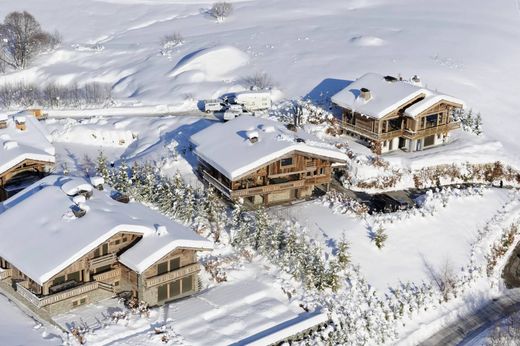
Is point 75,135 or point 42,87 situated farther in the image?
point 42,87

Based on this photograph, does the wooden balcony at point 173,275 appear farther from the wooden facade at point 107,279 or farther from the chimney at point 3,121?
the chimney at point 3,121

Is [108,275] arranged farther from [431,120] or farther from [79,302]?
[431,120]

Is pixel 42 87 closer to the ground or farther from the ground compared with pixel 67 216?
closer to the ground

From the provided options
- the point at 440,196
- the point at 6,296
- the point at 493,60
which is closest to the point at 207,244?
the point at 6,296

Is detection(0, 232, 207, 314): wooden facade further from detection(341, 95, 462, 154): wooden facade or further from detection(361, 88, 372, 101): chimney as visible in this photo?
detection(361, 88, 372, 101): chimney

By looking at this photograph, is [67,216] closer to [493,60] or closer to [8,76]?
[8,76]

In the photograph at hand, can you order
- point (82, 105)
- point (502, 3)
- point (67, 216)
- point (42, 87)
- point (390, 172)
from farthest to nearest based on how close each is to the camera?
point (502, 3) → point (42, 87) → point (82, 105) → point (390, 172) → point (67, 216)
